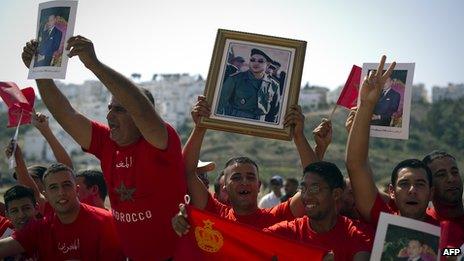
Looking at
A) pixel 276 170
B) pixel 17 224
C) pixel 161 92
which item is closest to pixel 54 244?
pixel 17 224

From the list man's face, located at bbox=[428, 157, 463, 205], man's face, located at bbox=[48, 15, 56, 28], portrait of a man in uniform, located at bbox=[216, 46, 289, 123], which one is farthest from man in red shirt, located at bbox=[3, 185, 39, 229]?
man's face, located at bbox=[428, 157, 463, 205]

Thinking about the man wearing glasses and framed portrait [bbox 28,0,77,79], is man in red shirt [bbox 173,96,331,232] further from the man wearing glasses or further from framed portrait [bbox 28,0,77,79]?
framed portrait [bbox 28,0,77,79]

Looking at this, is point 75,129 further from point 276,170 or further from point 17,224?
point 276,170

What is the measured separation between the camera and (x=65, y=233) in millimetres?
5766

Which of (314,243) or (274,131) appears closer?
(314,243)

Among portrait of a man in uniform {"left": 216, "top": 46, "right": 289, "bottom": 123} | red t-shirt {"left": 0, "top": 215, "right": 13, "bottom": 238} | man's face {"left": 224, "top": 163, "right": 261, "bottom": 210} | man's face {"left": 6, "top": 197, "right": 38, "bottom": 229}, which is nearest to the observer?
portrait of a man in uniform {"left": 216, "top": 46, "right": 289, "bottom": 123}

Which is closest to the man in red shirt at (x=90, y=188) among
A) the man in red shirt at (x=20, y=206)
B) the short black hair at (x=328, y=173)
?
the man in red shirt at (x=20, y=206)

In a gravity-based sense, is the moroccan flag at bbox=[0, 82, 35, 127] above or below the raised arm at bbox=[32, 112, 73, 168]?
above

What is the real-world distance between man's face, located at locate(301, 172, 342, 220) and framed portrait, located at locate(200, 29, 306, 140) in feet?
2.10

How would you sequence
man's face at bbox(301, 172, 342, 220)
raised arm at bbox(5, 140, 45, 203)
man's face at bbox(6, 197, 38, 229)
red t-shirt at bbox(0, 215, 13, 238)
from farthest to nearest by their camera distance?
raised arm at bbox(5, 140, 45, 203), red t-shirt at bbox(0, 215, 13, 238), man's face at bbox(6, 197, 38, 229), man's face at bbox(301, 172, 342, 220)

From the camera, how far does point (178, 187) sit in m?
5.09

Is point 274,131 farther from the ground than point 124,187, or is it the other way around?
point 274,131

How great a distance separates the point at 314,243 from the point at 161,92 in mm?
137005

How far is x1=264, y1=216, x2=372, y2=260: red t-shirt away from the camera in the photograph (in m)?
4.83
